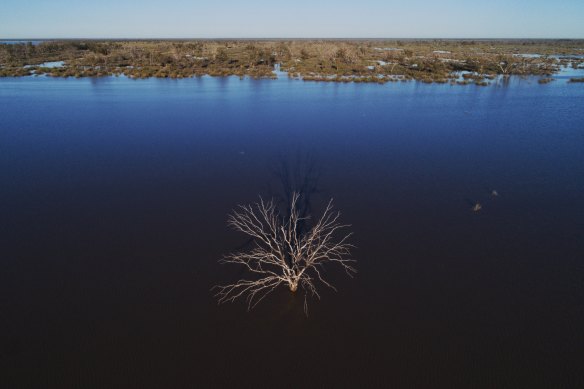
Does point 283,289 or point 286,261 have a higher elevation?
point 286,261

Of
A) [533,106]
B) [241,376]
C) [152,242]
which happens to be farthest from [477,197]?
[533,106]

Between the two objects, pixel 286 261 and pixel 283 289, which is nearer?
pixel 283 289

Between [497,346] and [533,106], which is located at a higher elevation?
[533,106]

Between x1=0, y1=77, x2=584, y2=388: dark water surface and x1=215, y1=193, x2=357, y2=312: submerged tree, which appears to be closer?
x1=0, y1=77, x2=584, y2=388: dark water surface

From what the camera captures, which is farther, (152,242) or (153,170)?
(153,170)

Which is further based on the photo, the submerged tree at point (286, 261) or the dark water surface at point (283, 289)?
the submerged tree at point (286, 261)

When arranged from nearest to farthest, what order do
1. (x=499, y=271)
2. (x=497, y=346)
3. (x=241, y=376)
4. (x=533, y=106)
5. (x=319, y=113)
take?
(x=241, y=376) < (x=497, y=346) < (x=499, y=271) < (x=319, y=113) < (x=533, y=106)

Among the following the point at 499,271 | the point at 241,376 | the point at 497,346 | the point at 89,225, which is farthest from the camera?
the point at 89,225

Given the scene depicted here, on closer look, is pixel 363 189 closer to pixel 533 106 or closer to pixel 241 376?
pixel 241 376
